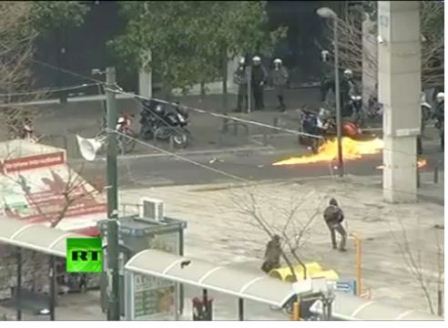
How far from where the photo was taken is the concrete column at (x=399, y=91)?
125 ft

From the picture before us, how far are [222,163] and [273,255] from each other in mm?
13116

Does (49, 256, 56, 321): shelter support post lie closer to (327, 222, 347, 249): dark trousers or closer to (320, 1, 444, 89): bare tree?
(327, 222, 347, 249): dark trousers

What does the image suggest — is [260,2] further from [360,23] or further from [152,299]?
[152,299]

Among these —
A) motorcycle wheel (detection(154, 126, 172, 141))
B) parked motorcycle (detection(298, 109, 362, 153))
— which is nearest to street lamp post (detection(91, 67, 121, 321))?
parked motorcycle (detection(298, 109, 362, 153))

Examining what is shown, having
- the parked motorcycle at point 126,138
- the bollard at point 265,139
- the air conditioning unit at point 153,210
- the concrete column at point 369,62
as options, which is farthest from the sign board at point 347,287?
the bollard at point 265,139

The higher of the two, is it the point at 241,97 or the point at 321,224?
the point at 241,97

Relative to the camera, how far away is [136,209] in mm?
35375

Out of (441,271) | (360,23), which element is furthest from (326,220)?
(360,23)

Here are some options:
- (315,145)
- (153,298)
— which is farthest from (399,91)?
(153,298)

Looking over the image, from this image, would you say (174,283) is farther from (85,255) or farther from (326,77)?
(326,77)

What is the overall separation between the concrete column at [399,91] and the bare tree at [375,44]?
2434mm

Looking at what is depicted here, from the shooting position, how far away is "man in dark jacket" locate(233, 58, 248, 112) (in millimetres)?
49469

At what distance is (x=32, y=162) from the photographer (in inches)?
1241

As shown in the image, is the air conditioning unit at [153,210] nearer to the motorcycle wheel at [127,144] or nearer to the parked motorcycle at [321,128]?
the motorcycle wheel at [127,144]
